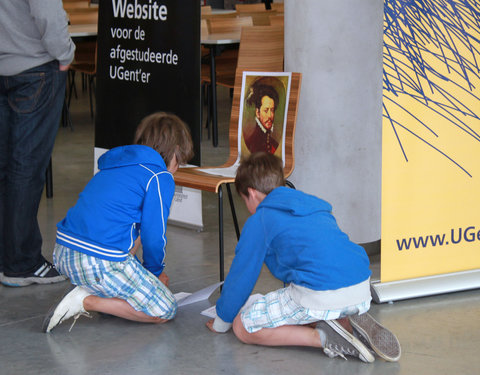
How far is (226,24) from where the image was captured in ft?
23.2

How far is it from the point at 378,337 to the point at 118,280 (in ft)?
3.25

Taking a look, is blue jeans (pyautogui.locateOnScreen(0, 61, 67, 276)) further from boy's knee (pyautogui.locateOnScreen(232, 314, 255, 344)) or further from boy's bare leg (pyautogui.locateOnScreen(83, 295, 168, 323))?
boy's knee (pyautogui.locateOnScreen(232, 314, 255, 344))

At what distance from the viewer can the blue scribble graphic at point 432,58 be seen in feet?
10.2

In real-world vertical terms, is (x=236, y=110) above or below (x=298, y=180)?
above

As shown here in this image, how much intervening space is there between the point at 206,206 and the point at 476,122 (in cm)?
220

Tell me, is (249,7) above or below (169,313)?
above

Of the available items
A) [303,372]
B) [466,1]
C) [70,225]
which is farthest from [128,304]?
[466,1]

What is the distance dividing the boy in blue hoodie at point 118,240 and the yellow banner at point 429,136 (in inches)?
36.7

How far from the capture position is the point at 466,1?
3.22 metres

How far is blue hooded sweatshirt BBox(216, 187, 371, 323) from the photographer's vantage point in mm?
2660

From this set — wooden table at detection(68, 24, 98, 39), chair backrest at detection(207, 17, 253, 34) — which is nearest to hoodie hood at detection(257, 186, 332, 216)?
wooden table at detection(68, 24, 98, 39)

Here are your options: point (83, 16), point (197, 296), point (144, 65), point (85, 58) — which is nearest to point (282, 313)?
point (197, 296)

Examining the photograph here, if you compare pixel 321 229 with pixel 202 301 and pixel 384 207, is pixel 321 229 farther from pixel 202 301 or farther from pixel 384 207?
pixel 202 301

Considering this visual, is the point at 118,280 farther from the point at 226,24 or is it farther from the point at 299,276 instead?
the point at 226,24
